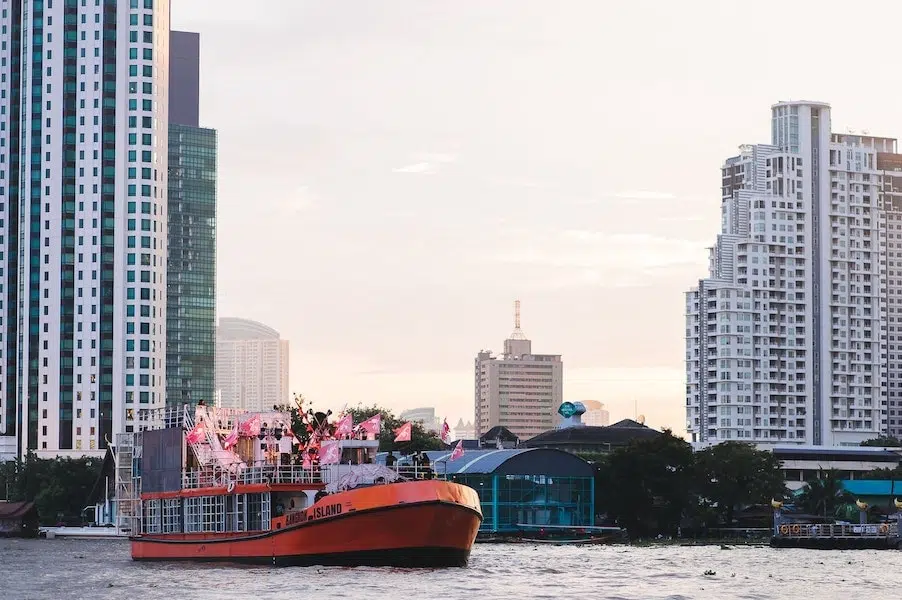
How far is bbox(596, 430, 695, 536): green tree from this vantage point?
171m

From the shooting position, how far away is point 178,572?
100312mm

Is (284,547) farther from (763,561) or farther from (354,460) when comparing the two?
(763,561)

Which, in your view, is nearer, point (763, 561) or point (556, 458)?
point (763, 561)

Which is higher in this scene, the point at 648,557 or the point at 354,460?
the point at 354,460

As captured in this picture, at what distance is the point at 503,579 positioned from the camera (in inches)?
3652

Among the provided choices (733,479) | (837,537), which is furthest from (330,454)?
(733,479)

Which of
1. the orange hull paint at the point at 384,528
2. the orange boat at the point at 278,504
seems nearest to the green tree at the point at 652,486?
the orange boat at the point at 278,504

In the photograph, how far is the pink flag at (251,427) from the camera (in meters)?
106

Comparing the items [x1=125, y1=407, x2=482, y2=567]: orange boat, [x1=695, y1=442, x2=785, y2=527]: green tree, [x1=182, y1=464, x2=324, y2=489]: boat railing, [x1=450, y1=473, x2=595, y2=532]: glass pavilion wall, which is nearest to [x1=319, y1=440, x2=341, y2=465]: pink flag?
[x1=125, y1=407, x2=482, y2=567]: orange boat

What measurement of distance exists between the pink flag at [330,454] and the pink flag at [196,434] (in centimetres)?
1111

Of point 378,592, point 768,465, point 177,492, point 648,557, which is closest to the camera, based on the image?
point 378,592

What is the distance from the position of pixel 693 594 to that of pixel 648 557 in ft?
129

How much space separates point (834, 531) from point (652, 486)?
32.5 meters

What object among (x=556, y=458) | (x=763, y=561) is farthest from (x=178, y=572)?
(x=556, y=458)
